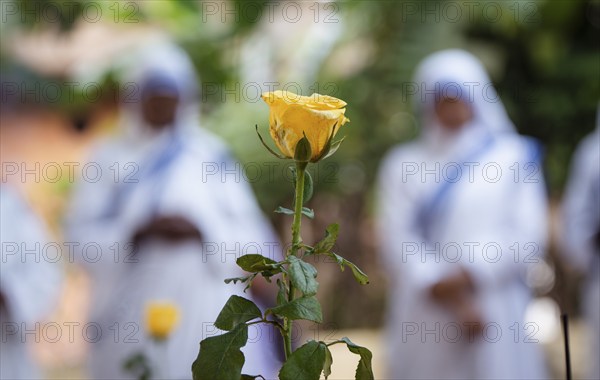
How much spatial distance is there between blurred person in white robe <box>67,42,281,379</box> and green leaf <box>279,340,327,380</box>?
1.90m

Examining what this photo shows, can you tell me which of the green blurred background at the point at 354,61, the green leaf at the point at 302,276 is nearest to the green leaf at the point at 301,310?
the green leaf at the point at 302,276

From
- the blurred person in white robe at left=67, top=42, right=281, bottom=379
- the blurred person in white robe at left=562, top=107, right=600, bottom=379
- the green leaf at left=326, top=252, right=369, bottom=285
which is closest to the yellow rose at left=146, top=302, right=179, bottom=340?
the green leaf at left=326, top=252, right=369, bottom=285

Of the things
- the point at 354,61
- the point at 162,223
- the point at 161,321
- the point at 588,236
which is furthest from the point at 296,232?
the point at 354,61

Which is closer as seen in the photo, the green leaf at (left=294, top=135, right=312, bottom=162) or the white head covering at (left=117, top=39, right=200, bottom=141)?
Result: the green leaf at (left=294, top=135, right=312, bottom=162)

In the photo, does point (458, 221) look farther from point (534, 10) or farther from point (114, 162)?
point (534, 10)

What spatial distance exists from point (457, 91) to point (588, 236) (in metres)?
0.65

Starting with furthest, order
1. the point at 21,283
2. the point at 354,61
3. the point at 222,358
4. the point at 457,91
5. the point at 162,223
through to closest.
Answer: the point at 354,61
the point at 457,91
the point at 162,223
the point at 21,283
the point at 222,358

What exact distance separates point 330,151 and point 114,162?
243 cm

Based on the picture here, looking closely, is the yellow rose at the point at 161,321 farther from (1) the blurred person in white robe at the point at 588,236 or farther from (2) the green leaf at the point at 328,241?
(1) the blurred person in white robe at the point at 588,236

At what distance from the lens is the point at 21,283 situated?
276cm

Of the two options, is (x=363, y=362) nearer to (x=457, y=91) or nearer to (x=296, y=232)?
(x=296, y=232)

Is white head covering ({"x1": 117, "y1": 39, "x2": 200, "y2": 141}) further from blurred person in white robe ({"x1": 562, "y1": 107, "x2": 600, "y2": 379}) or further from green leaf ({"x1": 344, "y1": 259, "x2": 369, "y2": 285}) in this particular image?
green leaf ({"x1": 344, "y1": 259, "x2": 369, "y2": 285})

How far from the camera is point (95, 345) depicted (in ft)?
9.62

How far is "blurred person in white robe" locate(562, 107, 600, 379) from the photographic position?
3.04 meters
